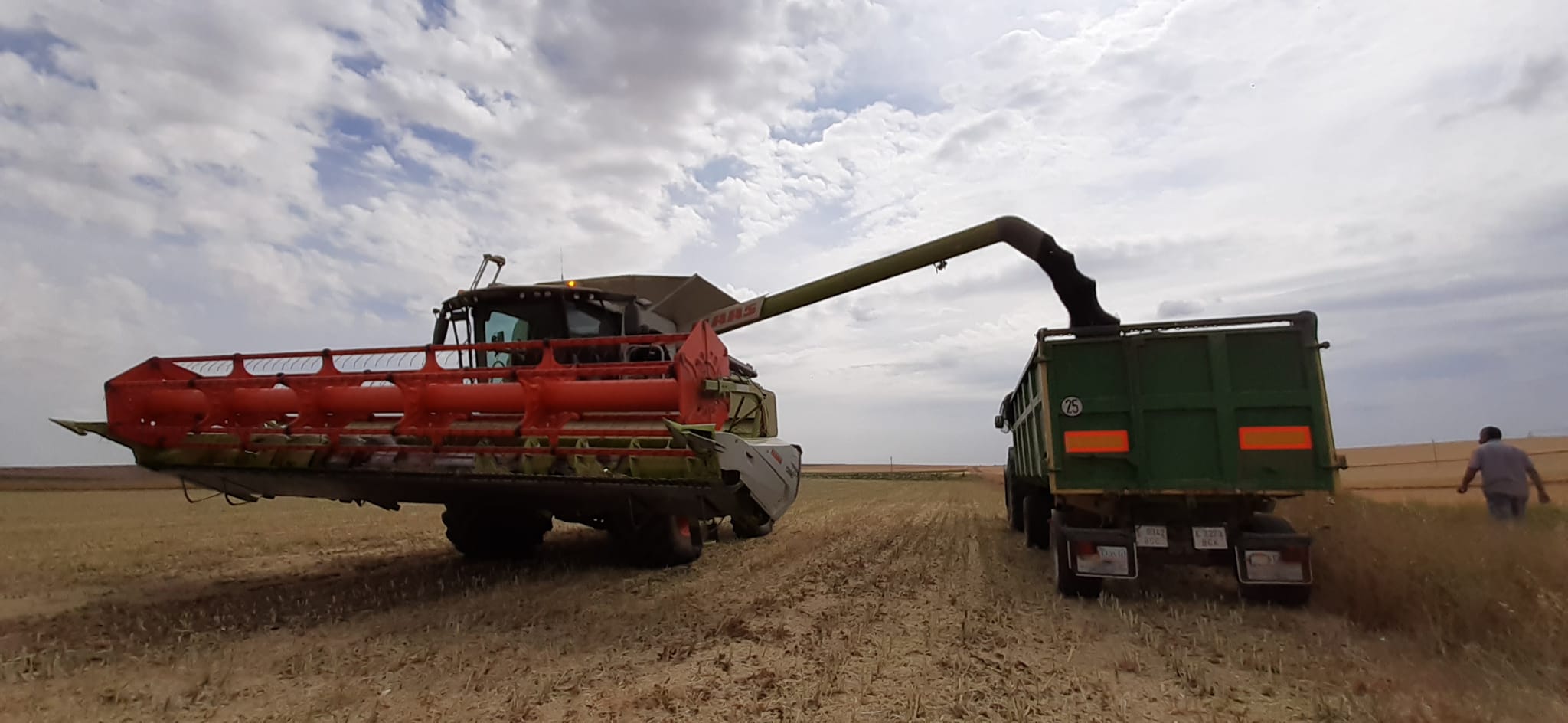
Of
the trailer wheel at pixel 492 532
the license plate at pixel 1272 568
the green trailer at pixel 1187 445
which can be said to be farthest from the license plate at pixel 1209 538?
the trailer wheel at pixel 492 532

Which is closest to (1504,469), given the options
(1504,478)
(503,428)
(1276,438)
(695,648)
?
(1504,478)

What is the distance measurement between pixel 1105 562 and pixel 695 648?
3.27 m

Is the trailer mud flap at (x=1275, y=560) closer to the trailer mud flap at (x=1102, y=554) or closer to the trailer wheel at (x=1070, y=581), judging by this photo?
the trailer mud flap at (x=1102, y=554)

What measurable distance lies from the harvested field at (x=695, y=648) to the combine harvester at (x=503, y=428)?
80 centimetres

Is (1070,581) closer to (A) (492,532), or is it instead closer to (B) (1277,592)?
(B) (1277,592)

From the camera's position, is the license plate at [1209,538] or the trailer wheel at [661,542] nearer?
the license plate at [1209,538]

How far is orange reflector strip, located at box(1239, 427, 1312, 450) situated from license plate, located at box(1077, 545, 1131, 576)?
1.21 m

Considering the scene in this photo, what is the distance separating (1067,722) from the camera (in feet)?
11.3

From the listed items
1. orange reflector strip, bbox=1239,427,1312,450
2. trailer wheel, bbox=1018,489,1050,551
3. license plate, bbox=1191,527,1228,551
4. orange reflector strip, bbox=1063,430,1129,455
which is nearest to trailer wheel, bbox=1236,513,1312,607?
license plate, bbox=1191,527,1228,551

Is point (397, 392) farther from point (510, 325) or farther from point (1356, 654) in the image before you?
point (1356, 654)

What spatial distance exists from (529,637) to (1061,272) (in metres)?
6.45

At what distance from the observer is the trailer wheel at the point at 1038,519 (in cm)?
900

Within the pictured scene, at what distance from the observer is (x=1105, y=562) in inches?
244

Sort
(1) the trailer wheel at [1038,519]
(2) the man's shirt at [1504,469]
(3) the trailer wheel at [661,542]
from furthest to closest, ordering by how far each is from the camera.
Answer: (1) the trailer wheel at [1038,519], (2) the man's shirt at [1504,469], (3) the trailer wheel at [661,542]
